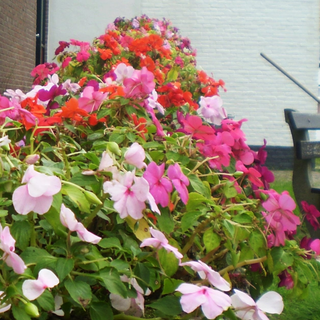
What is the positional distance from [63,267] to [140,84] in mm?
496

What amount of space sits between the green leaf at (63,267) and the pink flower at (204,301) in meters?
0.13

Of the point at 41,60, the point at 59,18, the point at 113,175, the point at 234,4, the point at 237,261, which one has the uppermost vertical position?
the point at 113,175

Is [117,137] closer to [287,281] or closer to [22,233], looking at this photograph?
[22,233]

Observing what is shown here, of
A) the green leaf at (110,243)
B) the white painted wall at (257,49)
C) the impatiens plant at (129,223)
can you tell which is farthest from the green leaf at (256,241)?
the white painted wall at (257,49)

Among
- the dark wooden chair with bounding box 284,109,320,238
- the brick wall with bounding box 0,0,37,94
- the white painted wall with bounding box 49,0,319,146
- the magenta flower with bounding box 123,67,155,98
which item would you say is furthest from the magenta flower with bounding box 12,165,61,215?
the white painted wall with bounding box 49,0,319,146

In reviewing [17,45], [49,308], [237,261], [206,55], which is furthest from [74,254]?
[206,55]

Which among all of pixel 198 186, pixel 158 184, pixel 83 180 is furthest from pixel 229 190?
pixel 83 180

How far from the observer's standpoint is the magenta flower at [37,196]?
1.90ft

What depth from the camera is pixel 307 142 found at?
94.0 inches

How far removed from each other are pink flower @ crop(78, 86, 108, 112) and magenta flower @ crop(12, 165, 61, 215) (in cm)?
49

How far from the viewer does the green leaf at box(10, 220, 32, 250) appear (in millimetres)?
659

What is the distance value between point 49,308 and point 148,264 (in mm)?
168

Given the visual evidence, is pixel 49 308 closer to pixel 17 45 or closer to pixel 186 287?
pixel 186 287

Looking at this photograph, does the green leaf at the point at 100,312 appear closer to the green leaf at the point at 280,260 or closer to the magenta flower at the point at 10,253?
the magenta flower at the point at 10,253
